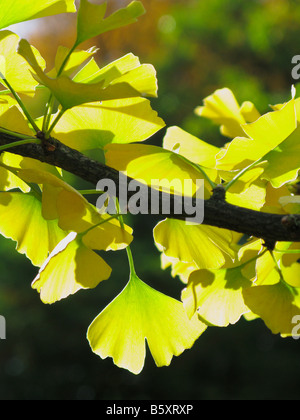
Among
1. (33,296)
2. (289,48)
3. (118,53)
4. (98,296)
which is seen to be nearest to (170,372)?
(98,296)

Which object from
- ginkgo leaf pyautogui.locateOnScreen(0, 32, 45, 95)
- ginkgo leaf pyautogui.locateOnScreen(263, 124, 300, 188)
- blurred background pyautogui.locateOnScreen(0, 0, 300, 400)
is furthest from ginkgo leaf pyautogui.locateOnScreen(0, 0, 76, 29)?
blurred background pyautogui.locateOnScreen(0, 0, 300, 400)

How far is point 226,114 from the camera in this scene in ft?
1.13

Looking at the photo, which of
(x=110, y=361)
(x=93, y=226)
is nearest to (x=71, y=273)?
(x=93, y=226)

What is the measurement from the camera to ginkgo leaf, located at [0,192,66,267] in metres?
0.26

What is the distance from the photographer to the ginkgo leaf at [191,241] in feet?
0.82

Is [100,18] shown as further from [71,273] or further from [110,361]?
[110,361]

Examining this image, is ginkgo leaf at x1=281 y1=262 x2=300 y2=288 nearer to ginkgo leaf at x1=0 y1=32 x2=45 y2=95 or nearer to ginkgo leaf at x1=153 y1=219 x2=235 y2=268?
ginkgo leaf at x1=153 y1=219 x2=235 y2=268

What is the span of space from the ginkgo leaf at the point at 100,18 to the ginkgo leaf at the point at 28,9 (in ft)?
0.08

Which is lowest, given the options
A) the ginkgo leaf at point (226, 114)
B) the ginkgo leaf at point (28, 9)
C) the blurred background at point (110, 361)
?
the blurred background at point (110, 361)

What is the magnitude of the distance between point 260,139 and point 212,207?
4 cm

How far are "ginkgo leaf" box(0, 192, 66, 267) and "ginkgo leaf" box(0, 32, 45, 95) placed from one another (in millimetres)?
56

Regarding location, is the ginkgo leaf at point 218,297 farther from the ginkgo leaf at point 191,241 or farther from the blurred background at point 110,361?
the blurred background at point 110,361

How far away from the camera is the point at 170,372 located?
9.11ft

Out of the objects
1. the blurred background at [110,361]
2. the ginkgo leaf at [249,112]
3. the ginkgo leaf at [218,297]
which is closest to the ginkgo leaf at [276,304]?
the ginkgo leaf at [218,297]
